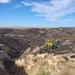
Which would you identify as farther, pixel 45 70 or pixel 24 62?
pixel 24 62

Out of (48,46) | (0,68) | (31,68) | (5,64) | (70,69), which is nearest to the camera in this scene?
(70,69)

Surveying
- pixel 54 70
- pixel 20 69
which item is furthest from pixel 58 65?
pixel 20 69

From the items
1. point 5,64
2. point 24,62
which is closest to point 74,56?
point 24,62

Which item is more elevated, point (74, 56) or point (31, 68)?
point (74, 56)

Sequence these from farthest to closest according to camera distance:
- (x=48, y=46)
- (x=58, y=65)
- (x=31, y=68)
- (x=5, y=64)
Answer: (x=48, y=46) < (x=5, y=64) < (x=31, y=68) < (x=58, y=65)

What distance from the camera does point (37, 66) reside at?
133 ft

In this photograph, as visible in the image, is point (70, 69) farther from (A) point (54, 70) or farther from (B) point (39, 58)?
(B) point (39, 58)

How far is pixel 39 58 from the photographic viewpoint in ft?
141

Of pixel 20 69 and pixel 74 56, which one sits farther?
pixel 20 69

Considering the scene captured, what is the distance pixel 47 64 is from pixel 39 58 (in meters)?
4.27

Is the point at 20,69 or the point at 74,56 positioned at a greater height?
the point at 74,56

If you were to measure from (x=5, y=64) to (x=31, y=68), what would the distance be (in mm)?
6858

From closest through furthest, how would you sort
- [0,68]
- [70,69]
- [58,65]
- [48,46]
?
[70,69], [58,65], [0,68], [48,46]

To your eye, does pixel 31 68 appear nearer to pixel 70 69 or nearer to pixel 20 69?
pixel 20 69
